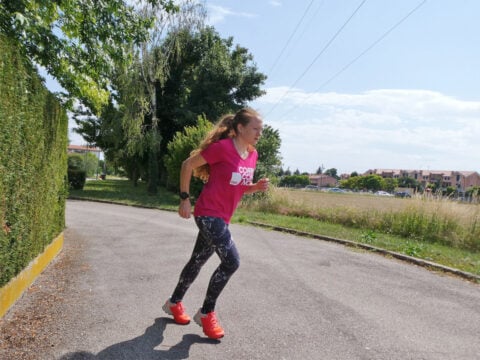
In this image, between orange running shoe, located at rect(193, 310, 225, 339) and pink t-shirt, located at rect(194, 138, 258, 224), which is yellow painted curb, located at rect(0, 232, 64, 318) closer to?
orange running shoe, located at rect(193, 310, 225, 339)

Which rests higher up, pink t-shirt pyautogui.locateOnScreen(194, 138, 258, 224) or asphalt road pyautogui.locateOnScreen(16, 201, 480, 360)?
pink t-shirt pyautogui.locateOnScreen(194, 138, 258, 224)

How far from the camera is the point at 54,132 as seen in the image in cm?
619

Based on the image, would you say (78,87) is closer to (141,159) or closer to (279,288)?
(279,288)

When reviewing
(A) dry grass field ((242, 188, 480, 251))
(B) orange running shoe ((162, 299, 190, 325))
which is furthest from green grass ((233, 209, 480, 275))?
(B) orange running shoe ((162, 299, 190, 325))

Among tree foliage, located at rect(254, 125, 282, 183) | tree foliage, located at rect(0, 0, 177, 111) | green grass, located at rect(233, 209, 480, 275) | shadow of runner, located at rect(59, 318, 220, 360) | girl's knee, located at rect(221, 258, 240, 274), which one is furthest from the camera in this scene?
tree foliage, located at rect(254, 125, 282, 183)

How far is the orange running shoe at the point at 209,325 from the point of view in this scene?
12.0ft

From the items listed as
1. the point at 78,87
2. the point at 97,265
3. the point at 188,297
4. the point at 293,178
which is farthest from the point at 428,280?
the point at 293,178

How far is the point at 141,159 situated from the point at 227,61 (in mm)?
9559

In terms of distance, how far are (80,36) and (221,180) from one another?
5688mm

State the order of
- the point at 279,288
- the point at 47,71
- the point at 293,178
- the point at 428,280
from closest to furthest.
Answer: the point at 279,288 → the point at 428,280 → the point at 47,71 → the point at 293,178

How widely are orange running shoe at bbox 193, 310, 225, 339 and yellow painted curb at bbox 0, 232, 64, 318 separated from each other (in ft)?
6.07

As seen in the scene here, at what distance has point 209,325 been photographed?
3.68 m

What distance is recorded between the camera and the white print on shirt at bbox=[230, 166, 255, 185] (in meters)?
3.68

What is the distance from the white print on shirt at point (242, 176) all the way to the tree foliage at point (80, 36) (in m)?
4.51
